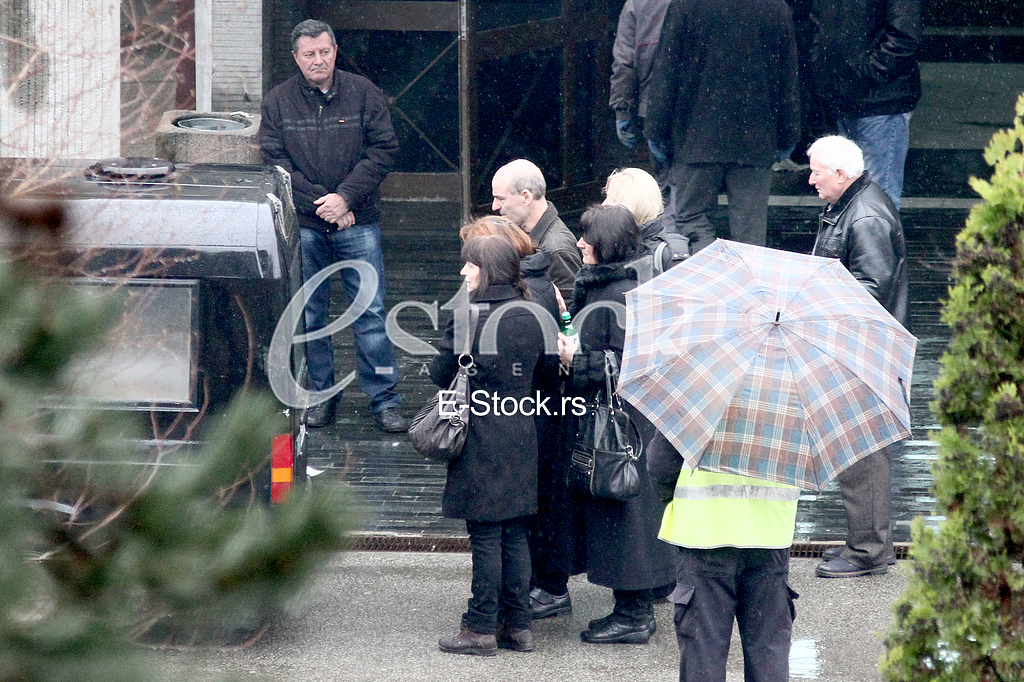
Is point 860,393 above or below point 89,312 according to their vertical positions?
below

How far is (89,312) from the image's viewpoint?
47.3 inches

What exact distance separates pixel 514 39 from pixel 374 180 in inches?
252

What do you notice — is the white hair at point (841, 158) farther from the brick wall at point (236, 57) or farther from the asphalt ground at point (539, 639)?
the brick wall at point (236, 57)

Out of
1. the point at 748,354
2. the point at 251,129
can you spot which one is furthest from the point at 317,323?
the point at 748,354

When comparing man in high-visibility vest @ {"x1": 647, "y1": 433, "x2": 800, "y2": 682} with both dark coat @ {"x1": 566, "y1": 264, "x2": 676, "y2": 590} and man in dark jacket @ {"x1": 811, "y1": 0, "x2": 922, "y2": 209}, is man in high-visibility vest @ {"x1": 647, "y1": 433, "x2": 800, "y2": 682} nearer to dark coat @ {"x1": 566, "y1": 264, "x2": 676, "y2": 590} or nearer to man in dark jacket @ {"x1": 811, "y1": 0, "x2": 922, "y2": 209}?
dark coat @ {"x1": 566, "y1": 264, "x2": 676, "y2": 590}

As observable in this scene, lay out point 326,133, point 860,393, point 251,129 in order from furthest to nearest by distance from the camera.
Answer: point 251,129
point 326,133
point 860,393

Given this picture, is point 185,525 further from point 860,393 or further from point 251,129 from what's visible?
point 251,129

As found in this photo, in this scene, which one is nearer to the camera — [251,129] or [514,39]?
[251,129]

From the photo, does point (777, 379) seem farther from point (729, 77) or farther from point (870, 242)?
→ point (729, 77)

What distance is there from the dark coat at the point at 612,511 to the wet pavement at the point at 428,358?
35.8 inches

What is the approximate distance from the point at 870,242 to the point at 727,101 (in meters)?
2.78

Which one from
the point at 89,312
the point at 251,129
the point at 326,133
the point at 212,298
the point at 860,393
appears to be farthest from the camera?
the point at 251,129

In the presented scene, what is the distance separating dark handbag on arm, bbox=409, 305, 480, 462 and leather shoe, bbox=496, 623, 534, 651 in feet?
→ 2.69

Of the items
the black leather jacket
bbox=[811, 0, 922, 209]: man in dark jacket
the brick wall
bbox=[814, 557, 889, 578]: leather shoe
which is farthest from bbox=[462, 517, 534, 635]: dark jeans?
the brick wall
